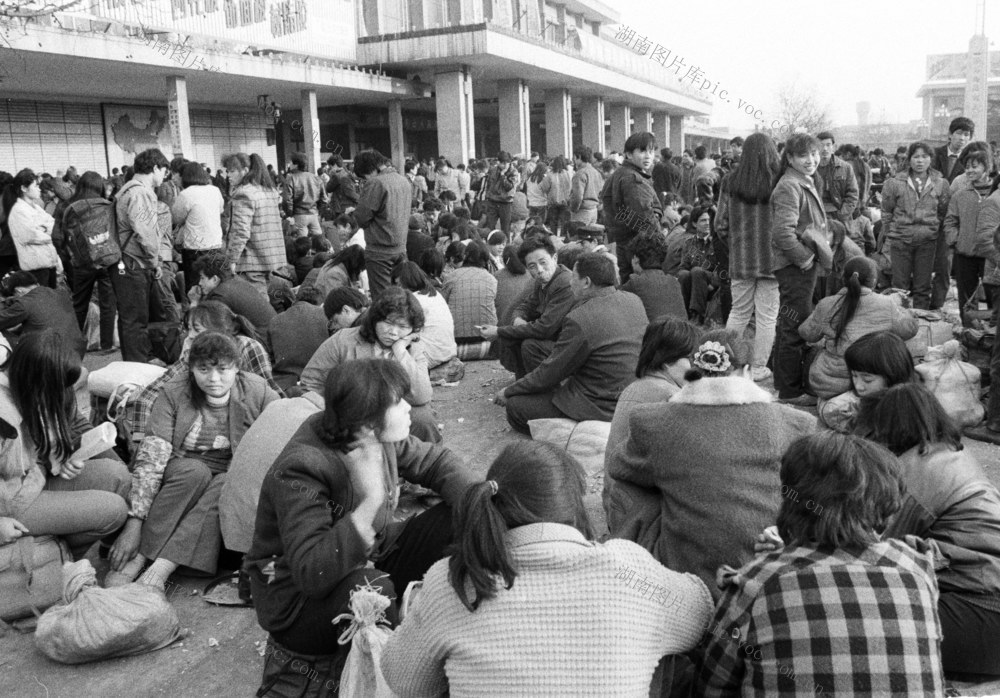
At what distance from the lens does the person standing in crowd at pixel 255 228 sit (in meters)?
7.65

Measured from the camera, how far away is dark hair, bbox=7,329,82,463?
11.5 feet

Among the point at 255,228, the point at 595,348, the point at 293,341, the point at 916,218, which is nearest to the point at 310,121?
the point at 255,228

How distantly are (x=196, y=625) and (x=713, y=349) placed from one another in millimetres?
2174

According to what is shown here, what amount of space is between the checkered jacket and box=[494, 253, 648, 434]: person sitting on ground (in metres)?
2.74

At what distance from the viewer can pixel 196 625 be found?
3.43 m

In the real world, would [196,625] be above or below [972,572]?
below

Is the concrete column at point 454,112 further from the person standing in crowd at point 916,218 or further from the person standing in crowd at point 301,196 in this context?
the person standing in crowd at point 916,218

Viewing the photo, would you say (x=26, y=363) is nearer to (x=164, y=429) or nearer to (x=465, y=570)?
(x=164, y=429)

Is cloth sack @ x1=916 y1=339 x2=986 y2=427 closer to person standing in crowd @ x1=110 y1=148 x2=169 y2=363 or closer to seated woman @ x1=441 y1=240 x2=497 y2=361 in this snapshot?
seated woman @ x1=441 y1=240 x2=497 y2=361

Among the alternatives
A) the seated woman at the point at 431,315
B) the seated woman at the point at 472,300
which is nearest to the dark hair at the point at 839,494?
the seated woman at the point at 431,315

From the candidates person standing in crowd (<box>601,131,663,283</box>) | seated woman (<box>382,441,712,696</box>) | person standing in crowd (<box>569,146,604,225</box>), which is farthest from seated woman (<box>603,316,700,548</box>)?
person standing in crowd (<box>569,146,604,225</box>)

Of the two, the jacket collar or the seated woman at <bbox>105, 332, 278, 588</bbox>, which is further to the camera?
the seated woman at <bbox>105, 332, 278, 588</bbox>

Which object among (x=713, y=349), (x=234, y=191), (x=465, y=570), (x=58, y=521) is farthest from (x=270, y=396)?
(x=234, y=191)

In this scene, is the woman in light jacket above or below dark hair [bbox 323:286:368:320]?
above
